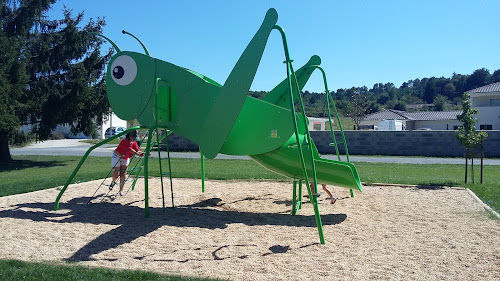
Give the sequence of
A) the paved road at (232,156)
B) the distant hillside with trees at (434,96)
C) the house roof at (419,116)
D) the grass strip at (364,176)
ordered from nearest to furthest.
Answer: the grass strip at (364,176), the paved road at (232,156), the house roof at (419,116), the distant hillside with trees at (434,96)

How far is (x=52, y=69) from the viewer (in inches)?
Result: 917

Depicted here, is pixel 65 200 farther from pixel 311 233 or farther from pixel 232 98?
pixel 311 233

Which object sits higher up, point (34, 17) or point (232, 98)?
point (34, 17)

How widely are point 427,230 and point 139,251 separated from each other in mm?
4920


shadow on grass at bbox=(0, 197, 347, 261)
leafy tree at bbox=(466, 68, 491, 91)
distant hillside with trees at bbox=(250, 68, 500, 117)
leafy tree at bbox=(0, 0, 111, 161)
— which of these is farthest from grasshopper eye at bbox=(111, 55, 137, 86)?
leafy tree at bbox=(466, 68, 491, 91)

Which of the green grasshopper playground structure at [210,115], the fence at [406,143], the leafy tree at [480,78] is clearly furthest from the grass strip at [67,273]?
the leafy tree at [480,78]

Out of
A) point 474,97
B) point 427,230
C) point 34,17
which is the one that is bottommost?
point 427,230

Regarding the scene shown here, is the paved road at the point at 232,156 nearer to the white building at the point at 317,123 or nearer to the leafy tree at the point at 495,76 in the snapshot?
the white building at the point at 317,123

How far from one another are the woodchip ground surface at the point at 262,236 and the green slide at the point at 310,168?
77cm

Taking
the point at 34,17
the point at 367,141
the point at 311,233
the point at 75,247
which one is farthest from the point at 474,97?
the point at 75,247

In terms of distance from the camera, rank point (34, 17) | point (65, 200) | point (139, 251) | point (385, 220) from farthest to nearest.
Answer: point (34, 17), point (65, 200), point (385, 220), point (139, 251)

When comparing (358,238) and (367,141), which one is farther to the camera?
(367,141)

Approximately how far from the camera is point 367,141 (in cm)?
2892

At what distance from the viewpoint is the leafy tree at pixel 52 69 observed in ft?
72.0
